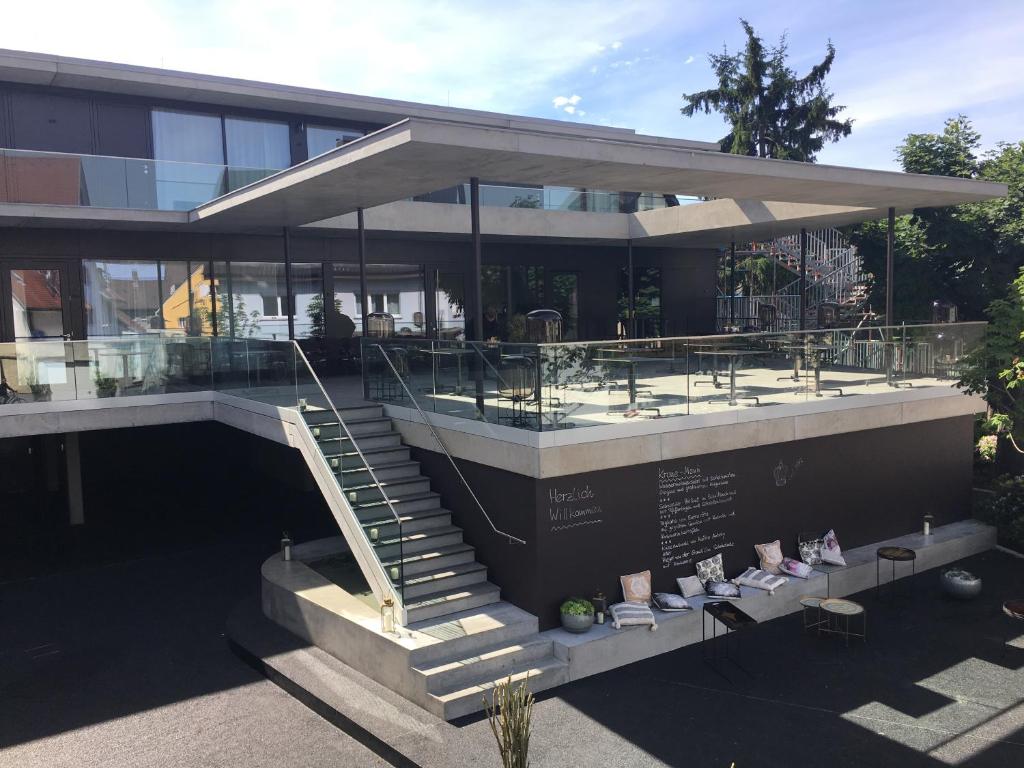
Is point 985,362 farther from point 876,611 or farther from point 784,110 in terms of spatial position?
point 784,110

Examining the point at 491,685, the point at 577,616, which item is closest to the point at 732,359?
the point at 577,616

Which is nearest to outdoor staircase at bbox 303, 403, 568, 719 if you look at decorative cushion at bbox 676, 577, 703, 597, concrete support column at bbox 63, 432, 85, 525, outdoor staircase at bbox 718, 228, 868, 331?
decorative cushion at bbox 676, 577, 703, 597

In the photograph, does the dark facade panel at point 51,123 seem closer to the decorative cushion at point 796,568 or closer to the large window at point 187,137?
the large window at point 187,137

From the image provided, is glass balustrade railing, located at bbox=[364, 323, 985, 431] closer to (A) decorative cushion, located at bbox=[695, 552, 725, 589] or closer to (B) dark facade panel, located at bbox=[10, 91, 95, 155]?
(A) decorative cushion, located at bbox=[695, 552, 725, 589]

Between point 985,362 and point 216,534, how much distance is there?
15.7 metres

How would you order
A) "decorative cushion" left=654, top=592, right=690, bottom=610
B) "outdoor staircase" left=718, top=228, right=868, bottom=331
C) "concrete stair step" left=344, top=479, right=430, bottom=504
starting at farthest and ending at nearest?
"outdoor staircase" left=718, top=228, right=868, bottom=331 < "concrete stair step" left=344, top=479, right=430, bottom=504 < "decorative cushion" left=654, top=592, right=690, bottom=610

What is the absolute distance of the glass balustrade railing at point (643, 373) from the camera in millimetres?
10203

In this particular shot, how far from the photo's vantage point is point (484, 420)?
35.6 feet

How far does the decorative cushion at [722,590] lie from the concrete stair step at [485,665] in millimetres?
2820

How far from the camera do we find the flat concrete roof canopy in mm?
10031

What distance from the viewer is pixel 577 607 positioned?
10.2 meters

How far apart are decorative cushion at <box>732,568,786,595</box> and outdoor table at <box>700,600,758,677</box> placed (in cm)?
74

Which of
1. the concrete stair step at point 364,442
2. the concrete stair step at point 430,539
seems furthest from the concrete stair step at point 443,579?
the concrete stair step at point 364,442

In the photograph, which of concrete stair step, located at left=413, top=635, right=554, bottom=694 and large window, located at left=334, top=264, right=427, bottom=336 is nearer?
concrete stair step, located at left=413, top=635, right=554, bottom=694
